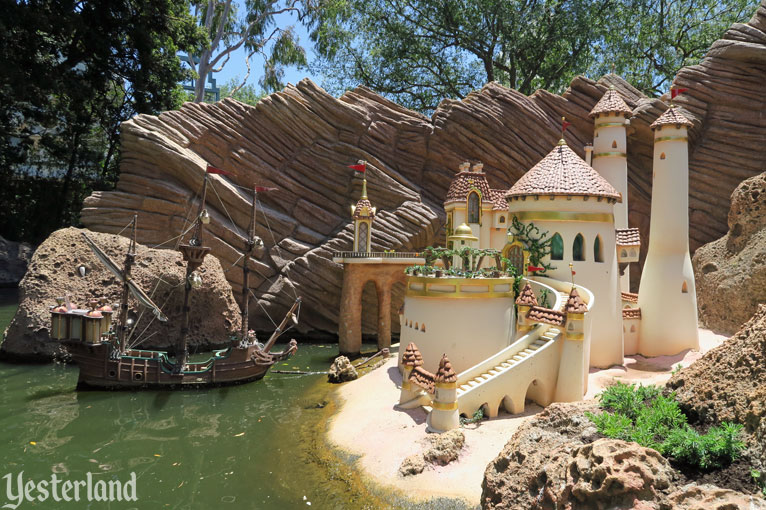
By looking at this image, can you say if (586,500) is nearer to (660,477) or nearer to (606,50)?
(660,477)

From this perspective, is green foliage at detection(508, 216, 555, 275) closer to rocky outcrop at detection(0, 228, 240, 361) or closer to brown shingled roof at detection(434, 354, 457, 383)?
brown shingled roof at detection(434, 354, 457, 383)

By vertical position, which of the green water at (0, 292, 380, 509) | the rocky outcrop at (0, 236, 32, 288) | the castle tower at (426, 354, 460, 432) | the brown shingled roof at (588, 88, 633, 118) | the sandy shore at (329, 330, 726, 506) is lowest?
the green water at (0, 292, 380, 509)

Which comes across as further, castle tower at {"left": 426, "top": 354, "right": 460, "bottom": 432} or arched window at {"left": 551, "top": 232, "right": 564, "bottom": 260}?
arched window at {"left": 551, "top": 232, "right": 564, "bottom": 260}

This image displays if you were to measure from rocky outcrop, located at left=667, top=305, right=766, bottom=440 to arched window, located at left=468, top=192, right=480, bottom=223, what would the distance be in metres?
15.5

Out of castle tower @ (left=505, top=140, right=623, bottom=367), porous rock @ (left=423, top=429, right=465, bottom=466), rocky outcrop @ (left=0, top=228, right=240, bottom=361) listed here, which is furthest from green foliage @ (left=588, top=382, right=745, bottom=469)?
rocky outcrop @ (left=0, top=228, right=240, bottom=361)

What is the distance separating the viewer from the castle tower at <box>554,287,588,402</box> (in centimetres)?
1348

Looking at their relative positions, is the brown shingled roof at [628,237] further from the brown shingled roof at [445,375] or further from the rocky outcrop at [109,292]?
the rocky outcrop at [109,292]

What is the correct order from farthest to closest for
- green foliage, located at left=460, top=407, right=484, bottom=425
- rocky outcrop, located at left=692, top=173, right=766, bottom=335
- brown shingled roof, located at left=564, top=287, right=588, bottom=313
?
1. rocky outcrop, located at left=692, top=173, right=766, bottom=335
2. brown shingled roof, located at left=564, top=287, right=588, bottom=313
3. green foliage, located at left=460, top=407, right=484, bottom=425

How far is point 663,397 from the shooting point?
20.6ft

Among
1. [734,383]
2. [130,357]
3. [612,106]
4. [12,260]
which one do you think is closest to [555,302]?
[734,383]

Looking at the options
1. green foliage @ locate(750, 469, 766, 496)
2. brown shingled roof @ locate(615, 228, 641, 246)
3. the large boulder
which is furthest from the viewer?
brown shingled roof @ locate(615, 228, 641, 246)

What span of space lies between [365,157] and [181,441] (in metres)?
18.9

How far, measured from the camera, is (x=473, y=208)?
846 inches

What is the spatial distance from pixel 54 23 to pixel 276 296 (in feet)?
63.1
